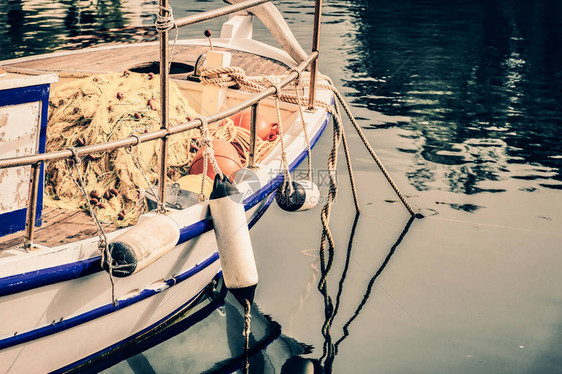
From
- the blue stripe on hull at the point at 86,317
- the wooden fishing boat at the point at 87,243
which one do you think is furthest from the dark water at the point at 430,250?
the blue stripe on hull at the point at 86,317

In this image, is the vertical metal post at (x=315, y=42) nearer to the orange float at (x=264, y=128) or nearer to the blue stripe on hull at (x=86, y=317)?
the orange float at (x=264, y=128)

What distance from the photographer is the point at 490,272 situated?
5.27 metres

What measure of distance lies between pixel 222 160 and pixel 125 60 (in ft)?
10.8

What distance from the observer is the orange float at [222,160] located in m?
4.90

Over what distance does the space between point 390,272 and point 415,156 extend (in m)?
3.04

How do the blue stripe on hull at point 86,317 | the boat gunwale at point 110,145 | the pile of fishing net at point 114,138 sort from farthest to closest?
the pile of fishing net at point 114,138, the blue stripe on hull at point 86,317, the boat gunwale at point 110,145

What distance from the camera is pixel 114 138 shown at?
4.74m

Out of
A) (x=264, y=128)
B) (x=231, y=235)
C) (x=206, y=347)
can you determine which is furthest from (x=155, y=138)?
(x=264, y=128)

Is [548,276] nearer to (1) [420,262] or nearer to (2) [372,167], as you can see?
(1) [420,262]

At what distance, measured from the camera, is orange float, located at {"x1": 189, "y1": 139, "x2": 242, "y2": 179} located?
4.90 metres

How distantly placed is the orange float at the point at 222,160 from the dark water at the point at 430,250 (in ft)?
3.34

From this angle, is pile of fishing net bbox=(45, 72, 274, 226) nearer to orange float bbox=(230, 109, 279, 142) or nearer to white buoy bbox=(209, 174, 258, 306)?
orange float bbox=(230, 109, 279, 142)

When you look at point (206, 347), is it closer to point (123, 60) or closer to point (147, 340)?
point (147, 340)

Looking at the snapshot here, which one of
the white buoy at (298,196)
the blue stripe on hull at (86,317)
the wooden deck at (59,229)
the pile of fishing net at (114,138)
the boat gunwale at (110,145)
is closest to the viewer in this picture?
the boat gunwale at (110,145)
